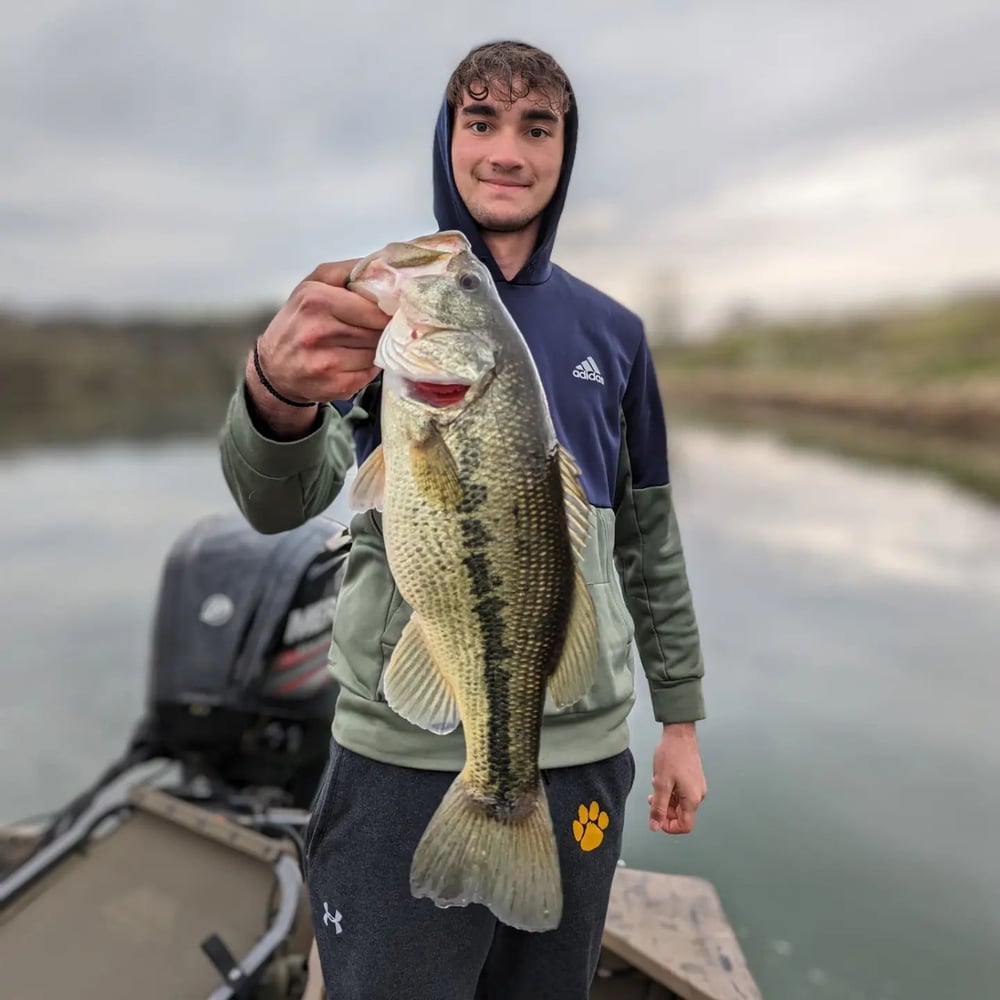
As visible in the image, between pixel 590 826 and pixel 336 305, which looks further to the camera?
pixel 590 826

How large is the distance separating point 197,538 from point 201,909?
139 cm

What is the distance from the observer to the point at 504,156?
5.12ft

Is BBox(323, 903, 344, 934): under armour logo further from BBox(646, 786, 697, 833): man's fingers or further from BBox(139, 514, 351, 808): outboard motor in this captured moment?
BBox(139, 514, 351, 808): outboard motor

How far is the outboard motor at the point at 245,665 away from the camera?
9.56ft

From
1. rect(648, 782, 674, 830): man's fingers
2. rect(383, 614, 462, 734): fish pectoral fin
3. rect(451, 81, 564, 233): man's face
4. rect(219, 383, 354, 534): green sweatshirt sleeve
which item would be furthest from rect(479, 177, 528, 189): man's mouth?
rect(648, 782, 674, 830): man's fingers

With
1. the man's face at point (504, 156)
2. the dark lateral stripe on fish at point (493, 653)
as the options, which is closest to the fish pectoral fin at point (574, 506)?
the dark lateral stripe on fish at point (493, 653)

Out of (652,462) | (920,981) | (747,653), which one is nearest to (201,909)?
(652,462)

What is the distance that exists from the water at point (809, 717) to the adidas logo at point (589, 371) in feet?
8.71

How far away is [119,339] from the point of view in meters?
33.1

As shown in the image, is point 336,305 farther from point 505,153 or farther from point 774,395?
point 774,395

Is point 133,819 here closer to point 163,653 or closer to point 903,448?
point 163,653

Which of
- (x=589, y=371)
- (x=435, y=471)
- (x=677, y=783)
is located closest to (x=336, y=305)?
(x=435, y=471)

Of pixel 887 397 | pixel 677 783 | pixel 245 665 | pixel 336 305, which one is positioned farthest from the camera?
pixel 887 397

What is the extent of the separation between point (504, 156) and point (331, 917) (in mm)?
1442
